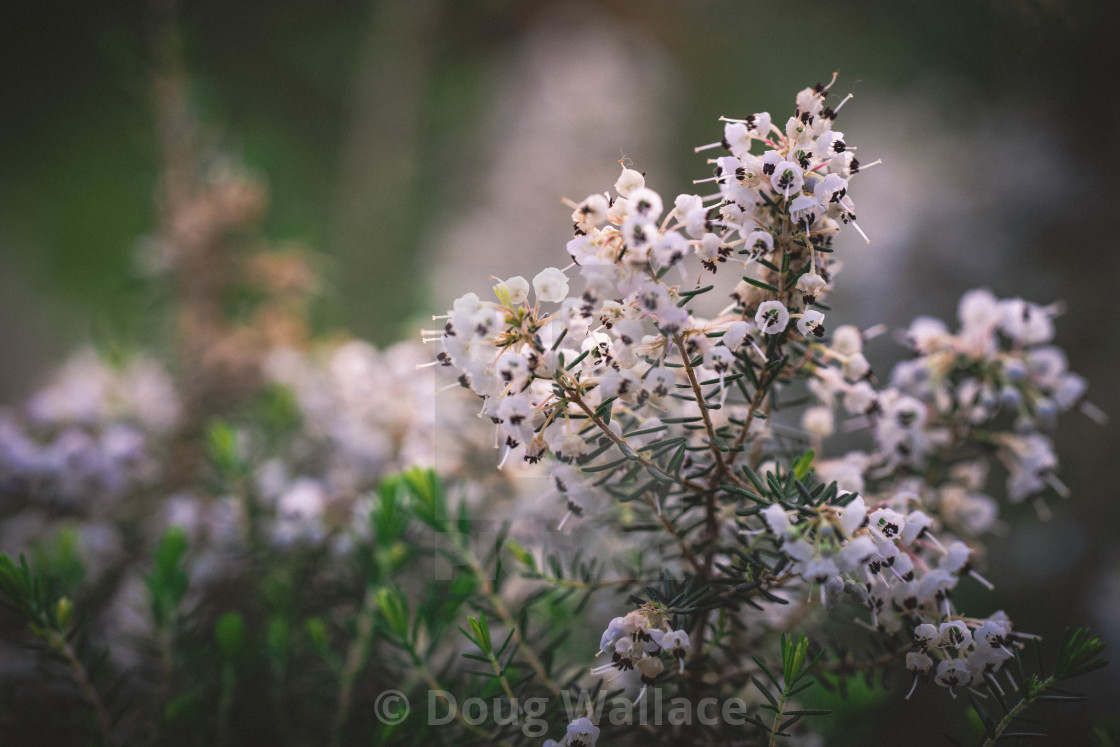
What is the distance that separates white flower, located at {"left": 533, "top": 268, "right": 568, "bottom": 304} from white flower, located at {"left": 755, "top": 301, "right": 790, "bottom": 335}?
0.42 feet

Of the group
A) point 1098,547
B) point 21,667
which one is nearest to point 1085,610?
point 1098,547

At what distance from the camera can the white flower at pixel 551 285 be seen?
0.43m

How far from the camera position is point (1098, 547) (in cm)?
115

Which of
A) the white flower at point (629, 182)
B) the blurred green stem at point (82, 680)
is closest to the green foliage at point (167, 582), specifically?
the blurred green stem at point (82, 680)

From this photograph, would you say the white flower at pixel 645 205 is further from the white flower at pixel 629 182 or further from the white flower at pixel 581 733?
the white flower at pixel 581 733

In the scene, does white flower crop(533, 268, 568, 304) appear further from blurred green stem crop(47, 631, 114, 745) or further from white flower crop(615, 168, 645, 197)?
blurred green stem crop(47, 631, 114, 745)

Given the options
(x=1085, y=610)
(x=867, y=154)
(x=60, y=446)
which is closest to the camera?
(x=60, y=446)

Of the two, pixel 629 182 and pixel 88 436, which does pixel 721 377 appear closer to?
pixel 629 182

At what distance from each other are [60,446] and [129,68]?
0.65 m

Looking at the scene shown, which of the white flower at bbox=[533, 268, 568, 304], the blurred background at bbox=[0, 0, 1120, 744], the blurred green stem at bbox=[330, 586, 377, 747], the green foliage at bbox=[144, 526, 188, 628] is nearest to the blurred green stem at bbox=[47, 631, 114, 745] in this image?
the green foliage at bbox=[144, 526, 188, 628]

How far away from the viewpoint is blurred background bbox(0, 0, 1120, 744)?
1.20 meters

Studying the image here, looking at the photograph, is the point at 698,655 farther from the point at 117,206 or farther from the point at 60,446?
the point at 117,206

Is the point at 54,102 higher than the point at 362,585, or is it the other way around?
the point at 54,102

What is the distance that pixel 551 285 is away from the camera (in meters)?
0.43
